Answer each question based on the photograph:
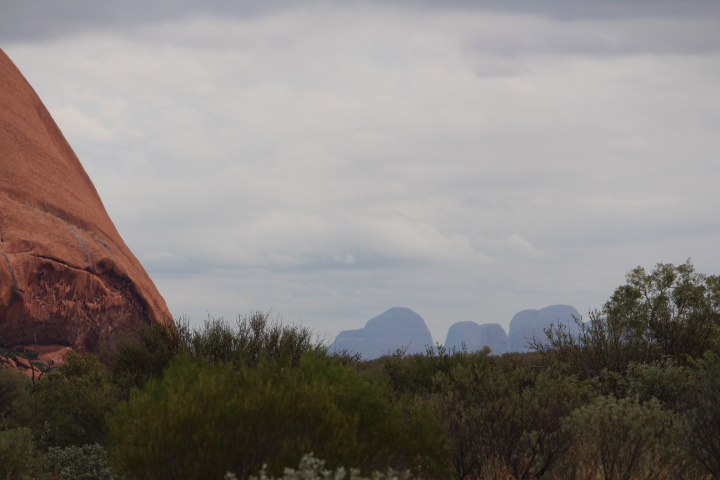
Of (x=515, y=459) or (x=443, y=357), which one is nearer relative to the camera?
(x=515, y=459)

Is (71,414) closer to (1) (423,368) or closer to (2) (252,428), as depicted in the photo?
(1) (423,368)

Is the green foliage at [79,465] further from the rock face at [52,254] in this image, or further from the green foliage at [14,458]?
the rock face at [52,254]

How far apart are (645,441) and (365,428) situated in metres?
4.70

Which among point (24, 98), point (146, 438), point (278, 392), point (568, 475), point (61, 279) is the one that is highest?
point (24, 98)

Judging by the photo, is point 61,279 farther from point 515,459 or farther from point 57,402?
point 515,459

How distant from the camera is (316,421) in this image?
7.57 m

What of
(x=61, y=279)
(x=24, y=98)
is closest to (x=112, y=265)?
(x=61, y=279)

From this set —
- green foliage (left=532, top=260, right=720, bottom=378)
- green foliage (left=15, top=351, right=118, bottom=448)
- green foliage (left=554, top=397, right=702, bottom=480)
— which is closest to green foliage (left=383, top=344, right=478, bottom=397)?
green foliage (left=532, top=260, right=720, bottom=378)

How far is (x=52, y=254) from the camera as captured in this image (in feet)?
134

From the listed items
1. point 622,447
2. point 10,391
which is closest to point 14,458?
point 622,447

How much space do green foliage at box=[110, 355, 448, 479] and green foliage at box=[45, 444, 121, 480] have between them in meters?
6.23

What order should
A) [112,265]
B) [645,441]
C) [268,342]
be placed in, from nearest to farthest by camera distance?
1. [645,441]
2. [268,342]
3. [112,265]

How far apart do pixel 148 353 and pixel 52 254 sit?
28.0 meters

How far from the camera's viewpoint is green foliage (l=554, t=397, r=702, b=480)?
9.72 metres
